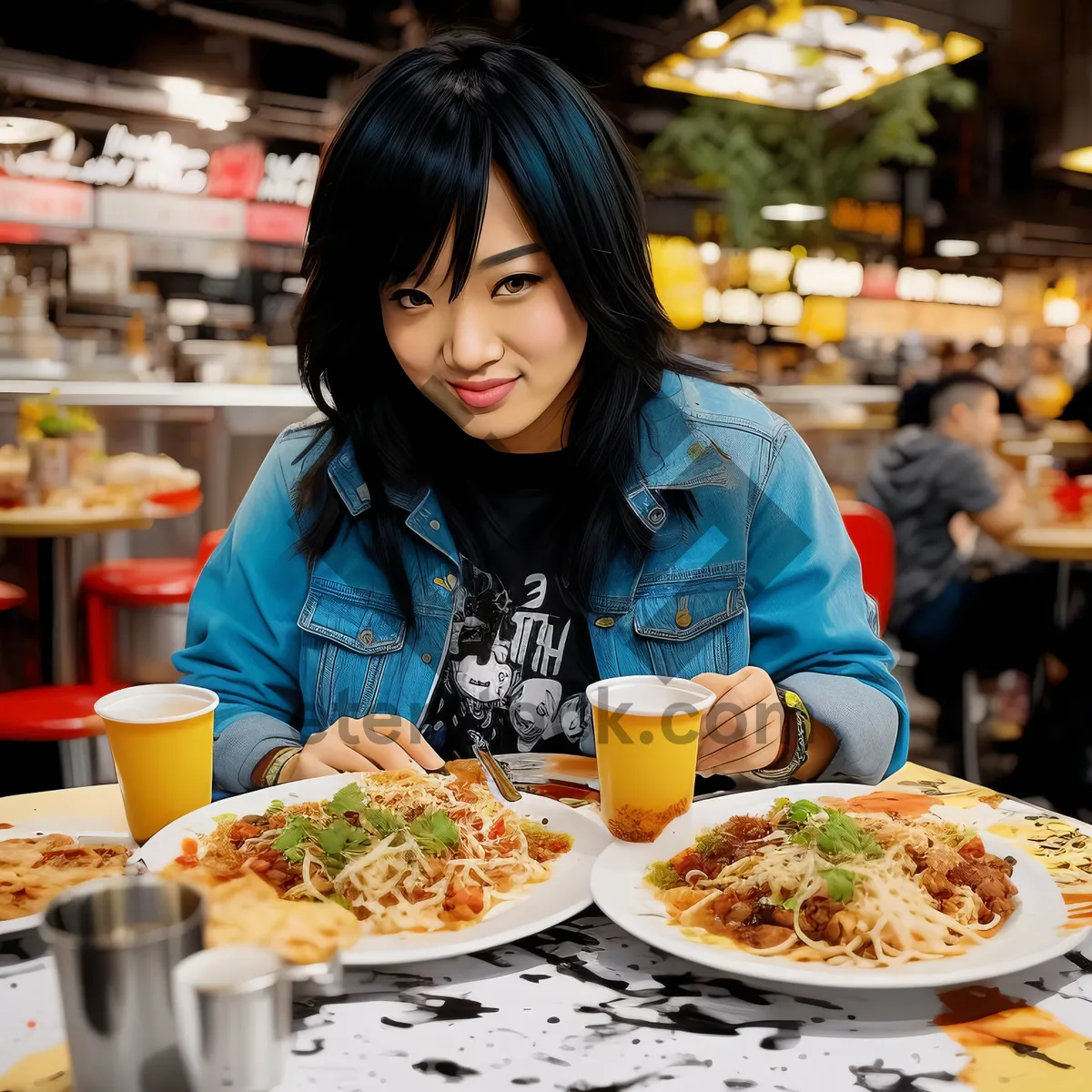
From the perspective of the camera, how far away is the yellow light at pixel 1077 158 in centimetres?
852

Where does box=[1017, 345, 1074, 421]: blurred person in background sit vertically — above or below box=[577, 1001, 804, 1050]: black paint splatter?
above

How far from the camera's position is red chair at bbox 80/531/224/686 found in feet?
13.0

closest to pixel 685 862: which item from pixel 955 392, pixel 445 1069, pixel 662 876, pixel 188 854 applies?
pixel 662 876

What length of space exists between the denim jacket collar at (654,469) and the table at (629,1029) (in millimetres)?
831

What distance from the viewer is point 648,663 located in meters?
1.65

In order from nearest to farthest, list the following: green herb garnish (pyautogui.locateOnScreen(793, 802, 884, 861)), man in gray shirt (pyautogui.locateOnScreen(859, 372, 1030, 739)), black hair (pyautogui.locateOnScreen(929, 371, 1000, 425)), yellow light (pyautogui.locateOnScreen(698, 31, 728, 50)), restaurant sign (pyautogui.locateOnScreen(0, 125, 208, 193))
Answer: green herb garnish (pyautogui.locateOnScreen(793, 802, 884, 861)) → man in gray shirt (pyautogui.locateOnScreen(859, 372, 1030, 739)) → black hair (pyautogui.locateOnScreen(929, 371, 1000, 425)) → yellow light (pyautogui.locateOnScreen(698, 31, 728, 50)) → restaurant sign (pyautogui.locateOnScreen(0, 125, 208, 193))

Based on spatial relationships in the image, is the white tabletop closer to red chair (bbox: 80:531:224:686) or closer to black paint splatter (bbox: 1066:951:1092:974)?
red chair (bbox: 80:531:224:686)

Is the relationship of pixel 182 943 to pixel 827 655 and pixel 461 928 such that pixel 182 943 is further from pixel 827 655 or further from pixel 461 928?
pixel 827 655

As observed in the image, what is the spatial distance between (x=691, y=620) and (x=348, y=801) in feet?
2.47

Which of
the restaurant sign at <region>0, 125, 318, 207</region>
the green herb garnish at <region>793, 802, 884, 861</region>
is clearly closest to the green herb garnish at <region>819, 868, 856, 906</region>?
the green herb garnish at <region>793, 802, 884, 861</region>

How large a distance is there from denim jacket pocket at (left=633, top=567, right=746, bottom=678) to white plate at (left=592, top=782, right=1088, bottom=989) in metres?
0.50

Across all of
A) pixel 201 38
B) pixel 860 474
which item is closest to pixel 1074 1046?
pixel 860 474

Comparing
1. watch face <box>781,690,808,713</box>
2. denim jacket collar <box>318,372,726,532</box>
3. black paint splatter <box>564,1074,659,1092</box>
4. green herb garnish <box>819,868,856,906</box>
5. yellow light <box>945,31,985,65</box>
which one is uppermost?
yellow light <box>945,31,985,65</box>

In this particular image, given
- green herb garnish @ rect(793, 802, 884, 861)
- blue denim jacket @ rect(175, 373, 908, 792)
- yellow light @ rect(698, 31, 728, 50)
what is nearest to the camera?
green herb garnish @ rect(793, 802, 884, 861)
